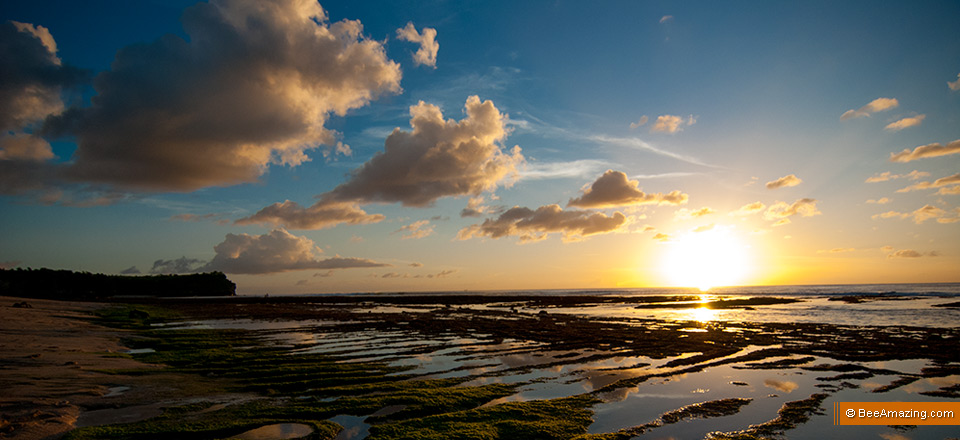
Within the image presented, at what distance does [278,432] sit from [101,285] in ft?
538

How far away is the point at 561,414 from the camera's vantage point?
11.0 metres

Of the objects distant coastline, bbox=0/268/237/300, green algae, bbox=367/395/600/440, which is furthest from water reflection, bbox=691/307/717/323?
distant coastline, bbox=0/268/237/300

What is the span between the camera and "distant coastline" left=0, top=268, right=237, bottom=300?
96625 mm

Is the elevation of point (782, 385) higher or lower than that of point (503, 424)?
lower

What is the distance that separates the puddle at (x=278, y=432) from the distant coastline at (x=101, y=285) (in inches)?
3900

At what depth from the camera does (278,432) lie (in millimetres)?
9695

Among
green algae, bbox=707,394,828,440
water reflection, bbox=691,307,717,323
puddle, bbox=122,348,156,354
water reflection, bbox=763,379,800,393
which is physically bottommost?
water reflection, bbox=691,307,717,323

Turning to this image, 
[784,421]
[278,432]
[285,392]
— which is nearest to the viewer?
[278,432]

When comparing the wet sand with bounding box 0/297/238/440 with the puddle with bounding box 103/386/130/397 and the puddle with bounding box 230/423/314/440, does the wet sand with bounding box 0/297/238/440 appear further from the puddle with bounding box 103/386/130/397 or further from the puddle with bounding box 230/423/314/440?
the puddle with bounding box 230/423/314/440

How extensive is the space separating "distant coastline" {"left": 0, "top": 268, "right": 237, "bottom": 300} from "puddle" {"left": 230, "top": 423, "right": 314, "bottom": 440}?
9905 cm

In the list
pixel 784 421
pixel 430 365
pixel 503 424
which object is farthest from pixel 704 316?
pixel 503 424

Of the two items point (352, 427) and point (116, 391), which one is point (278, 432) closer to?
point (352, 427)

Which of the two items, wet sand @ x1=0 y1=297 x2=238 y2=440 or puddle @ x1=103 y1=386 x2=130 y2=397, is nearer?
wet sand @ x1=0 y1=297 x2=238 y2=440

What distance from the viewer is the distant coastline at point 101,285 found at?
9662cm
